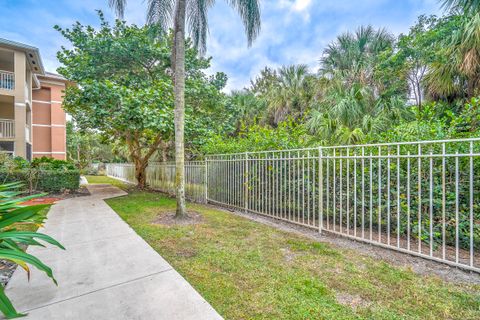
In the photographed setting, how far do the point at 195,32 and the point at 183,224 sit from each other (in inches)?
219

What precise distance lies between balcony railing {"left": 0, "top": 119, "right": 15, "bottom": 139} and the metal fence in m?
14.6

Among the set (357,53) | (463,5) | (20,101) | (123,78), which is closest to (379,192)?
(463,5)

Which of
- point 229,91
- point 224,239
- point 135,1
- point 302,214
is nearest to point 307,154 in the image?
point 302,214

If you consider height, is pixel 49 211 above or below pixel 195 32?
below

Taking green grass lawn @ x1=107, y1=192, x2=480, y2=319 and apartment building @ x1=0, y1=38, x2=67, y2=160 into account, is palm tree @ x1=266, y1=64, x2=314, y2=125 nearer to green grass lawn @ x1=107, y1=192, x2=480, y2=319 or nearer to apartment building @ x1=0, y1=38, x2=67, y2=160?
green grass lawn @ x1=107, y1=192, x2=480, y2=319

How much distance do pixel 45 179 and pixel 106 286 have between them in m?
10.2

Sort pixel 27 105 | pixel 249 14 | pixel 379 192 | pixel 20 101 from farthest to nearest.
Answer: pixel 27 105 → pixel 20 101 → pixel 249 14 → pixel 379 192

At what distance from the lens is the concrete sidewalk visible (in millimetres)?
2273

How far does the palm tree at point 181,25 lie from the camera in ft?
19.2

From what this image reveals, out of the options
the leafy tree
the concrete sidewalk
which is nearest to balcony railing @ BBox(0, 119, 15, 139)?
the concrete sidewalk

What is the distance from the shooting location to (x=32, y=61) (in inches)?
588

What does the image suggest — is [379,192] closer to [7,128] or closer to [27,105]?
[7,128]

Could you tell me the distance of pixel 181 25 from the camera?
595 centimetres

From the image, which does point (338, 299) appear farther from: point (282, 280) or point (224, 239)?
point (224, 239)
